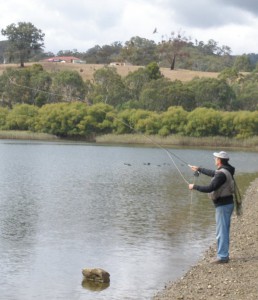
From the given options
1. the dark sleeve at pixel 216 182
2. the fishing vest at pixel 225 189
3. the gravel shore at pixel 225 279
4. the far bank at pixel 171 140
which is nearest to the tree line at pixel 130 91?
the far bank at pixel 171 140

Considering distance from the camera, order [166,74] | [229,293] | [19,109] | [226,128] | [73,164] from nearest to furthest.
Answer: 1. [229,293]
2. [73,164]
3. [226,128]
4. [19,109]
5. [166,74]

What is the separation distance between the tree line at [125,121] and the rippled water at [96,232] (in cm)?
4783

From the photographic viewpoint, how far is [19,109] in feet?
300

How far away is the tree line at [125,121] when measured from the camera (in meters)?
85.3

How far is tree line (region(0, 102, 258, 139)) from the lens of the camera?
8531 centimetres

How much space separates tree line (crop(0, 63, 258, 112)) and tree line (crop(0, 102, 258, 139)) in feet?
14.8

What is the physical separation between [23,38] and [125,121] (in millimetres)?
61472

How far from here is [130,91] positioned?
10512 cm

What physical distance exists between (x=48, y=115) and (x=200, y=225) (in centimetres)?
6968

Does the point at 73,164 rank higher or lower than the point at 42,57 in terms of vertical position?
lower

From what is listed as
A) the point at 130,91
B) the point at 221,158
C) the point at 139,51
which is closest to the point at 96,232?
the point at 221,158

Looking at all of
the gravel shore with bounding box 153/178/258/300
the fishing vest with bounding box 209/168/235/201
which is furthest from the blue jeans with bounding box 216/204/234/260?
the gravel shore with bounding box 153/178/258/300

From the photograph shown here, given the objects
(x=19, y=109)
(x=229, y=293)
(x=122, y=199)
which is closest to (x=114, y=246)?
(x=229, y=293)

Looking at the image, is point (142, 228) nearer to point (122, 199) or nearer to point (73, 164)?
point (122, 199)
